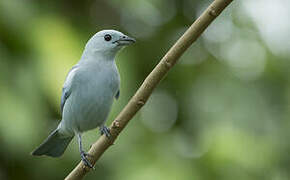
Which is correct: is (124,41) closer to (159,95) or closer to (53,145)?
(53,145)

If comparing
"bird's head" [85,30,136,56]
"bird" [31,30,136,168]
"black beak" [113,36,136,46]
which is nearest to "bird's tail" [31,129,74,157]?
"bird" [31,30,136,168]

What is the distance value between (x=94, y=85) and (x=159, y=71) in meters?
0.58

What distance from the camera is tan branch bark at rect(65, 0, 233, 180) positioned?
5.84 ft

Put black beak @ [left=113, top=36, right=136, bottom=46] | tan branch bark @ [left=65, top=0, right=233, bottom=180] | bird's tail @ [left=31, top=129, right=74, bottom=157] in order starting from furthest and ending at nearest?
bird's tail @ [left=31, top=129, right=74, bottom=157], black beak @ [left=113, top=36, right=136, bottom=46], tan branch bark @ [left=65, top=0, right=233, bottom=180]

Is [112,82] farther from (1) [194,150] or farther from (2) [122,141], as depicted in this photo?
(1) [194,150]

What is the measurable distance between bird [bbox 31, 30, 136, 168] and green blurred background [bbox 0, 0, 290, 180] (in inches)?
30.1

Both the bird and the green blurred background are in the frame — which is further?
the green blurred background

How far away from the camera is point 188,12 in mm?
4410

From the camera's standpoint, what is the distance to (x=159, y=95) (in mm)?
4207

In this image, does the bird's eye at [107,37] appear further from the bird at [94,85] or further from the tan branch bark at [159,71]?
the tan branch bark at [159,71]

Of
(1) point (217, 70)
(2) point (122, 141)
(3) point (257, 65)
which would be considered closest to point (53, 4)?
(2) point (122, 141)

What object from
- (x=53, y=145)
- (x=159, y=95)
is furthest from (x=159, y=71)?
(x=159, y=95)

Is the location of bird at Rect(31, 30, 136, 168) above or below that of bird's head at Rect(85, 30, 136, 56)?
below

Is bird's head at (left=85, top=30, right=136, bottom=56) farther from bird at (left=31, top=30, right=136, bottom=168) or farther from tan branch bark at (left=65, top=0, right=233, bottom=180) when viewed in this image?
tan branch bark at (left=65, top=0, right=233, bottom=180)
